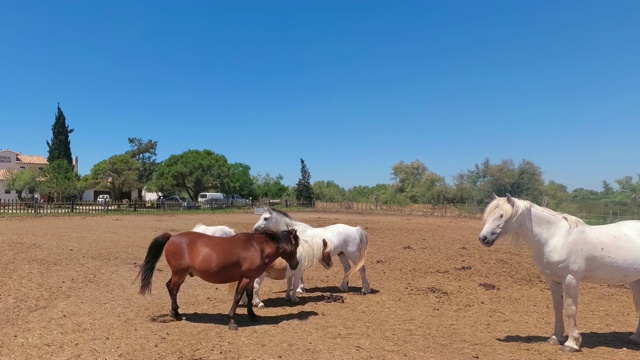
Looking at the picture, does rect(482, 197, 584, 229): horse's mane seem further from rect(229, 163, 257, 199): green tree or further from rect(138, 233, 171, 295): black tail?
rect(229, 163, 257, 199): green tree

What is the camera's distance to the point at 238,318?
23.0 feet

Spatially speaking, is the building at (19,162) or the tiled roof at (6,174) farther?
the building at (19,162)

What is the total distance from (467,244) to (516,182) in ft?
136

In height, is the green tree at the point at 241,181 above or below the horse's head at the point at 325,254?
above

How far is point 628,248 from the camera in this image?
221 inches

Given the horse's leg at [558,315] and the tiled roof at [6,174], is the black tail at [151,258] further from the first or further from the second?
the tiled roof at [6,174]

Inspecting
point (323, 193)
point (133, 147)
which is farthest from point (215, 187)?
point (323, 193)

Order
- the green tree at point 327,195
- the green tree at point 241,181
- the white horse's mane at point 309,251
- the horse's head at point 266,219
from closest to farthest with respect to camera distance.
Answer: the white horse's mane at point 309,251, the horse's head at point 266,219, the green tree at point 241,181, the green tree at point 327,195

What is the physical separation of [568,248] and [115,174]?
5041 cm

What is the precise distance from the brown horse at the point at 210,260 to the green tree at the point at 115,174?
46029 mm

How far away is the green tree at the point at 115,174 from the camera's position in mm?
47750

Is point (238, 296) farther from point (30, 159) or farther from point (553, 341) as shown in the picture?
point (30, 159)

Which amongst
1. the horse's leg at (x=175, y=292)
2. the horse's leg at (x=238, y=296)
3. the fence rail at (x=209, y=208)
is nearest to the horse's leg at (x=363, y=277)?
the horse's leg at (x=238, y=296)

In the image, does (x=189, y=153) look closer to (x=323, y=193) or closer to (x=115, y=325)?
(x=323, y=193)
